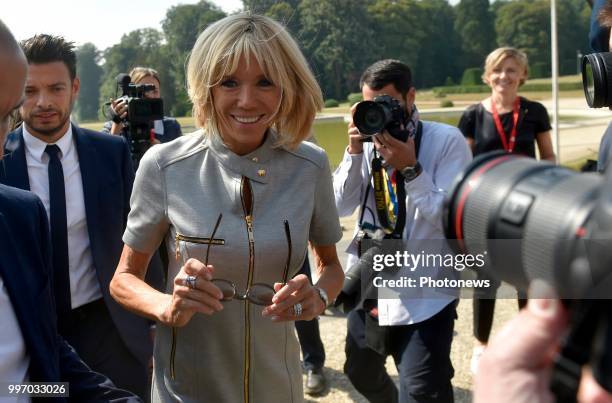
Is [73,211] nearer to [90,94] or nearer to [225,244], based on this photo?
[225,244]

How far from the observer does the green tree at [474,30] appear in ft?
192

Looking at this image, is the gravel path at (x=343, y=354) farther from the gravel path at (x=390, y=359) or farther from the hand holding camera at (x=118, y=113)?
the hand holding camera at (x=118, y=113)

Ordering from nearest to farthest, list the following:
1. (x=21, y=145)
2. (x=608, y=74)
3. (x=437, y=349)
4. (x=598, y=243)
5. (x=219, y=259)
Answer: (x=598, y=243), (x=219, y=259), (x=608, y=74), (x=21, y=145), (x=437, y=349)

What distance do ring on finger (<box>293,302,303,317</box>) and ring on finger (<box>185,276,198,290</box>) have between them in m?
0.34

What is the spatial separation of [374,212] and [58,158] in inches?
62.5

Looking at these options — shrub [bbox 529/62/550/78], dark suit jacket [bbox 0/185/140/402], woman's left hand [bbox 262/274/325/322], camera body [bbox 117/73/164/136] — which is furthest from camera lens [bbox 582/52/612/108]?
shrub [bbox 529/62/550/78]

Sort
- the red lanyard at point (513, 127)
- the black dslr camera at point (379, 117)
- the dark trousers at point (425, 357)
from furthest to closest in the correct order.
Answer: the red lanyard at point (513, 127)
the black dslr camera at point (379, 117)
the dark trousers at point (425, 357)

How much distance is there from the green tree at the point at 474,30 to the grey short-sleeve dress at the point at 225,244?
58.4 metres

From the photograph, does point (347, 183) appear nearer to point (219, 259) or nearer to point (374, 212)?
point (374, 212)

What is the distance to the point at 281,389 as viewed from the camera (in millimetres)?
2410

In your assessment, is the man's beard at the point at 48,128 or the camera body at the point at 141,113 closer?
the man's beard at the point at 48,128

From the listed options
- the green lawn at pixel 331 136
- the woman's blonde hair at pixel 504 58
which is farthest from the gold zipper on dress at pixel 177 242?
the green lawn at pixel 331 136

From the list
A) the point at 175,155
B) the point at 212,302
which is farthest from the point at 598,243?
the point at 175,155

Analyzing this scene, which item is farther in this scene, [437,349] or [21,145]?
[437,349]
